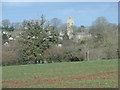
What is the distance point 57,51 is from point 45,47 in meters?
3.49

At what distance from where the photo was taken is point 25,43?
45469mm

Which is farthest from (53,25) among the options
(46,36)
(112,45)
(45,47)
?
(112,45)

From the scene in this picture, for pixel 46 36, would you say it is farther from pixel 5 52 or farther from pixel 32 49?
pixel 5 52

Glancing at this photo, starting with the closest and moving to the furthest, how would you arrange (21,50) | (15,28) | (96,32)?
(21,50) → (96,32) → (15,28)

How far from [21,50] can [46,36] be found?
615 cm

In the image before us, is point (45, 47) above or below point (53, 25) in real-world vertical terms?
below

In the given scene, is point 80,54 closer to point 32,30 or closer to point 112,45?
point 112,45

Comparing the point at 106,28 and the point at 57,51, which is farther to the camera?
the point at 106,28

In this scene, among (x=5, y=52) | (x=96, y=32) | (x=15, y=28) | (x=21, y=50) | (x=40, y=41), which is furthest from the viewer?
(x=15, y=28)

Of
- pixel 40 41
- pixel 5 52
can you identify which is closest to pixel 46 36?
pixel 40 41

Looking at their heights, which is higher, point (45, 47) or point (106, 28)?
point (106, 28)

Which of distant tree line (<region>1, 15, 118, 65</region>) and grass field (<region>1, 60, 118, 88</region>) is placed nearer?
grass field (<region>1, 60, 118, 88</region>)

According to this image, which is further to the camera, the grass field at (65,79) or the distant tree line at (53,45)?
the distant tree line at (53,45)

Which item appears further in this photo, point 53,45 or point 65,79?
point 53,45
